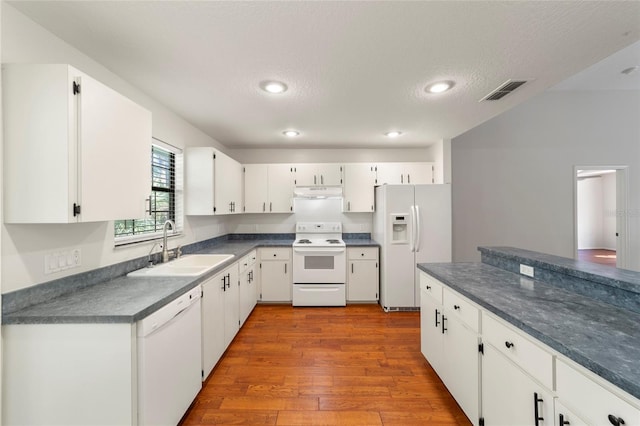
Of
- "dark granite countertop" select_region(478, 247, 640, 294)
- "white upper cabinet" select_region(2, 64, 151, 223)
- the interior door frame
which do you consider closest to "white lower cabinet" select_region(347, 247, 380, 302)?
"dark granite countertop" select_region(478, 247, 640, 294)

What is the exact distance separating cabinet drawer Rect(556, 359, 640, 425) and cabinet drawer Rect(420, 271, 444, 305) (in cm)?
100

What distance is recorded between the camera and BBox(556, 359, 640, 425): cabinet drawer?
788 mm

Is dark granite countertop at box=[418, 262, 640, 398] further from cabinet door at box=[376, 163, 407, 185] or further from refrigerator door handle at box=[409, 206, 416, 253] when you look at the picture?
cabinet door at box=[376, 163, 407, 185]

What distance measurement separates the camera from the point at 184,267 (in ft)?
7.92

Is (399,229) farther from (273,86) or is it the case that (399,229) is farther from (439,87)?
(273,86)

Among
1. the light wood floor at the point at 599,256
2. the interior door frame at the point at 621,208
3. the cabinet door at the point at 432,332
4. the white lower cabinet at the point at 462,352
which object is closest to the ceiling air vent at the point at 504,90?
the white lower cabinet at the point at 462,352

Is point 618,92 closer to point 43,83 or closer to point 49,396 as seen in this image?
point 43,83

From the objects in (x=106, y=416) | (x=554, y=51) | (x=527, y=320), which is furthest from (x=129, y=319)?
(x=554, y=51)

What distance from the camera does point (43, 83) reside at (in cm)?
126

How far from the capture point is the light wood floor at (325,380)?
5.86ft

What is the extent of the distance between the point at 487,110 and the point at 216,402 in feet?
12.1

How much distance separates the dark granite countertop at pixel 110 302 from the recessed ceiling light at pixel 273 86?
1627 mm

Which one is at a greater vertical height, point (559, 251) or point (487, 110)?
point (487, 110)

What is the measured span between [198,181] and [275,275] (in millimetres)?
1755
